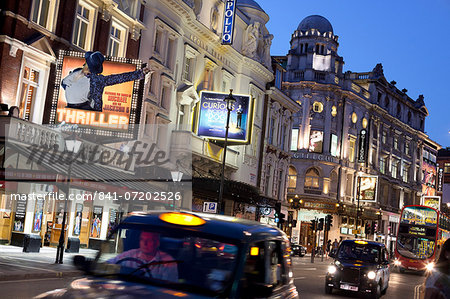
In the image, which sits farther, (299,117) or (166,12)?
(299,117)

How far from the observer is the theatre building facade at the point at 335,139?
7012 cm

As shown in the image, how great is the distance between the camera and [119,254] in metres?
6.29

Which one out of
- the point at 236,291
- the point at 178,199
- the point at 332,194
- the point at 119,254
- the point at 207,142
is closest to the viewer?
the point at 236,291

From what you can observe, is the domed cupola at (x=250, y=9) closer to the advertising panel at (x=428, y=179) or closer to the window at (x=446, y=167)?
the advertising panel at (x=428, y=179)

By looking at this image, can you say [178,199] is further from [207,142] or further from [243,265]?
[243,265]

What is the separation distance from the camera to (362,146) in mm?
74438

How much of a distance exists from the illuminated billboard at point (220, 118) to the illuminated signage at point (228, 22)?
14.3 feet

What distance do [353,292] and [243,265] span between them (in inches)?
582

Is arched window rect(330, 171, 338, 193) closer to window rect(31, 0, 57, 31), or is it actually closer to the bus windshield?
the bus windshield

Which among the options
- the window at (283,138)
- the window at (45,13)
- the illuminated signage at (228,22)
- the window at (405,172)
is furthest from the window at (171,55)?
the window at (405,172)

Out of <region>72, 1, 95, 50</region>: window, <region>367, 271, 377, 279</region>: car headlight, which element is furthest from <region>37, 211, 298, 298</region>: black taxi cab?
<region>72, 1, 95, 50</region>: window

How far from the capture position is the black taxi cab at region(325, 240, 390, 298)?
63.6 ft

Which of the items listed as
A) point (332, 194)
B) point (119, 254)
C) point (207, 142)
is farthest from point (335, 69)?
point (119, 254)

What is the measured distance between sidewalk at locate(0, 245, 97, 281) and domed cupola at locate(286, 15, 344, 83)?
53100 millimetres
